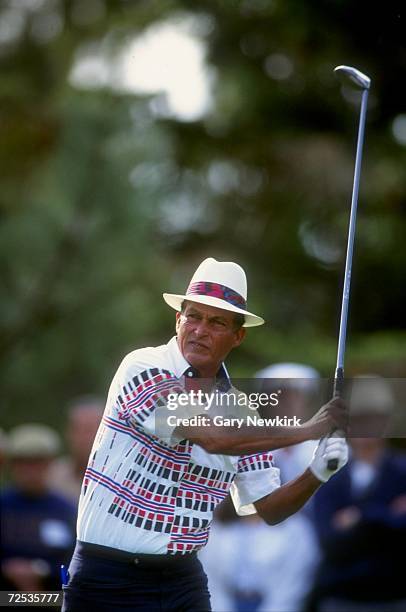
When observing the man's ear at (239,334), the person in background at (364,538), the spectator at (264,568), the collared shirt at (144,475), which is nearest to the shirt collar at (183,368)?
the collared shirt at (144,475)

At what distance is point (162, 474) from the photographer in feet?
13.0

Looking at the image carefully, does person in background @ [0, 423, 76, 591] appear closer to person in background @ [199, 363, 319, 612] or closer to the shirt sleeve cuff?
person in background @ [199, 363, 319, 612]

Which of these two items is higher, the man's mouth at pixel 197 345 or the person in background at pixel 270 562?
the man's mouth at pixel 197 345

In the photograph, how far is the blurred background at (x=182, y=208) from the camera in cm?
980

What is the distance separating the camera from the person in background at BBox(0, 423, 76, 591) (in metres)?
5.71

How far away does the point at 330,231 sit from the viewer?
10.1 meters

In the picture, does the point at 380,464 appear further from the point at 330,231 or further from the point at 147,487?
the point at 330,231

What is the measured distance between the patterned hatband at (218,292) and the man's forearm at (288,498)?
63 centimetres

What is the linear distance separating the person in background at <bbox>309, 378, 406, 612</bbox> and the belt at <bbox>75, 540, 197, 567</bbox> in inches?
71.6

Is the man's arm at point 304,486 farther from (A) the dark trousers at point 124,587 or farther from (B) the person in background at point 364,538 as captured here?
(B) the person in background at point 364,538

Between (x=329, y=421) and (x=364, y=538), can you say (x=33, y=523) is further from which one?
(x=329, y=421)

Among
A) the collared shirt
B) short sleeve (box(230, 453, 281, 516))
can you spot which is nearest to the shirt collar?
the collared shirt

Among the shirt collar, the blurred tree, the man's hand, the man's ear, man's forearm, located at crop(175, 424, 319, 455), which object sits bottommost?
man's forearm, located at crop(175, 424, 319, 455)

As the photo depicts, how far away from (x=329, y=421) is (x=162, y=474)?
0.58 metres
